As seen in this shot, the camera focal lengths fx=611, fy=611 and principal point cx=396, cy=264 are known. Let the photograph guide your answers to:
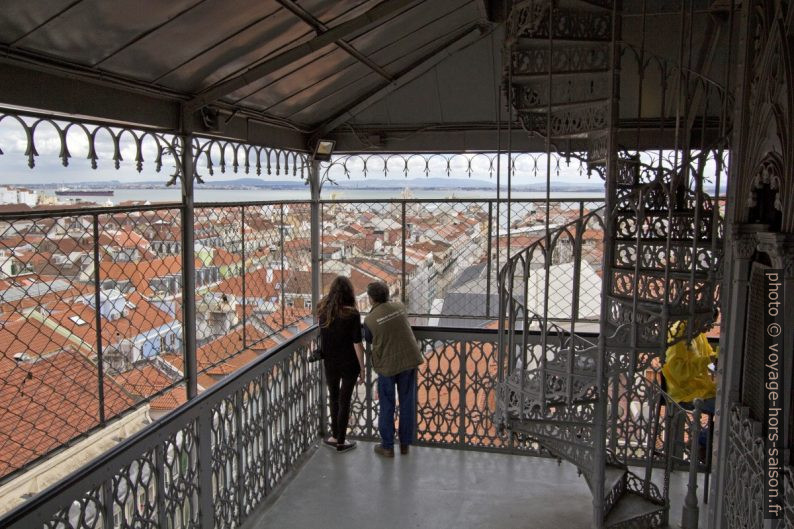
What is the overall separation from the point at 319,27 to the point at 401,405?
2907 millimetres

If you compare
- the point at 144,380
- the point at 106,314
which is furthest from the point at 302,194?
the point at 106,314

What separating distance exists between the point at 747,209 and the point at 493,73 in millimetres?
3568

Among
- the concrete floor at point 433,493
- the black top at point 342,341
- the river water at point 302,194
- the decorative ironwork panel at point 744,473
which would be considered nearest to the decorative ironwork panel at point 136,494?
the concrete floor at point 433,493

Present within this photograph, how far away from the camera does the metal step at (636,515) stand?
3898 mm

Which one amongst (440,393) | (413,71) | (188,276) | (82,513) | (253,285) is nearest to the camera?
(82,513)

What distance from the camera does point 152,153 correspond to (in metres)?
3.37

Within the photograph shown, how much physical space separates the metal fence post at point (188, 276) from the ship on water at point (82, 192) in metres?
0.57

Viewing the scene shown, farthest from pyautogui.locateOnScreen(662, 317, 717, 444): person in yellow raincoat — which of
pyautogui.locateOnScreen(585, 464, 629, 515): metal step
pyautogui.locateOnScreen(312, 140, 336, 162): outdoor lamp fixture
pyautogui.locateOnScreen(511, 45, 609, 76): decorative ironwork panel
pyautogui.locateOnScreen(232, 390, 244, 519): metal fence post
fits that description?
pyautogui.locateOnScreen(312, 140, 336, 162): outdoor lamp fixture

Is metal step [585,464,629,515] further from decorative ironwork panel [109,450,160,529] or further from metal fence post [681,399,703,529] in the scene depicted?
decorative ironwork panel [109,450,160,529]

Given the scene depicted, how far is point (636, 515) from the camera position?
3934 mm

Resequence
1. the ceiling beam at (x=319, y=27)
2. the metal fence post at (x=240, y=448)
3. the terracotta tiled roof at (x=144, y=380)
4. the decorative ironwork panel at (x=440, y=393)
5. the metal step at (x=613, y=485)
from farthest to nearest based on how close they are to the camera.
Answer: the decorative ironwork panel at (x=440, y=393)
the metal step at (x=613, y=485)
the metal fence post at (x=240, y=448)
the terracotta tiled roof at (x=144, y=380)
the ceiling beam at (x=319, y=27)

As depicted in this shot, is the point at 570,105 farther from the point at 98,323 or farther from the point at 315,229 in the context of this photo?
the point at 98,323

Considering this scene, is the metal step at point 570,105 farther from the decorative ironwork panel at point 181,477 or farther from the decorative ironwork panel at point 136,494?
the decorative ironwork panel at point 136,494

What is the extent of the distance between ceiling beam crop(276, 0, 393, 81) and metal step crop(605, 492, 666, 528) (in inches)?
138
